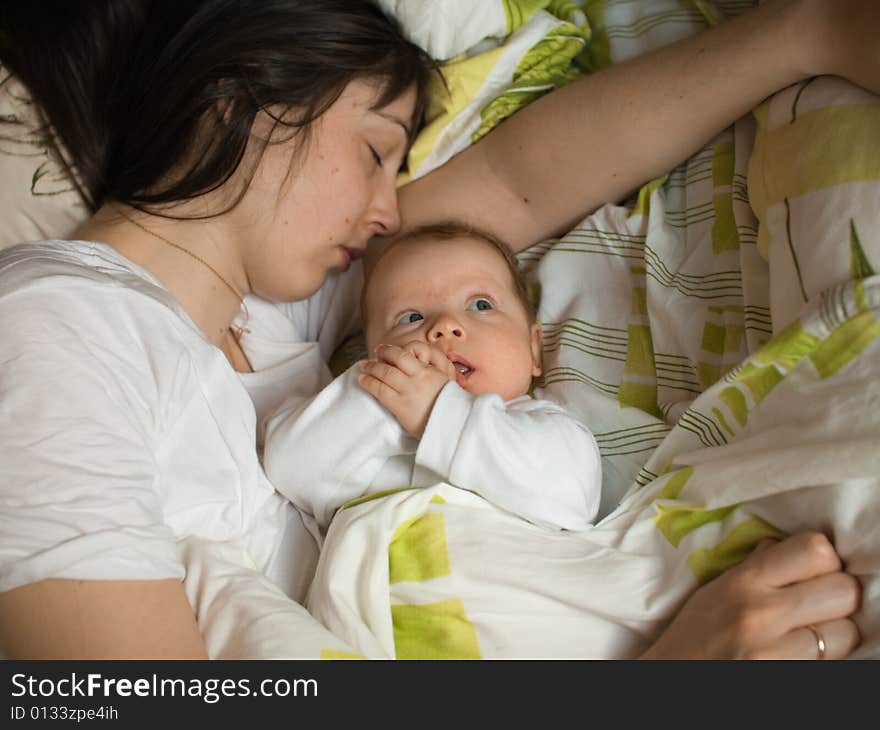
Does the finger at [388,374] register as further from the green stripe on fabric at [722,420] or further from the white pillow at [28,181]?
the white pillow at [28,181]

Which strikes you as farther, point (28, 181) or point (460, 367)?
point (28, 181)

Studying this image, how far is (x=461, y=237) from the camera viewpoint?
131 cm

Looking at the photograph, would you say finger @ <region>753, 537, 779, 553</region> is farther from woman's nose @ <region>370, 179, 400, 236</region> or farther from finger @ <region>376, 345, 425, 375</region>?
woman's nose @ <region>370, 179, 400, 236</region>

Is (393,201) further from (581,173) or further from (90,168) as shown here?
(90,168)

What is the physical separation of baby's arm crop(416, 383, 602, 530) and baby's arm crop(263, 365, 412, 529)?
3.1 inches

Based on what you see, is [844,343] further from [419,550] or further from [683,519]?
[419,550]

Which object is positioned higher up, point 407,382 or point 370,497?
point 407,382

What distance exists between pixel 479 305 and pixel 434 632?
46cm

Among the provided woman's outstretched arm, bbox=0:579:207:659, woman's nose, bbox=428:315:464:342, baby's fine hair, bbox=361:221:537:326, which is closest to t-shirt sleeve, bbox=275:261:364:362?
baby's fine hair, bbox=361:221:537:326

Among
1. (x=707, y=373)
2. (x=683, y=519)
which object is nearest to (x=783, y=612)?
(x=683, y=519)

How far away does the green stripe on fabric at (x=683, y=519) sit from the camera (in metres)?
1.00

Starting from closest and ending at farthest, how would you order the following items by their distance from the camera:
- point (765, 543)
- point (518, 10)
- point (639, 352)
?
point (765, 543) → point (639, 352) → point (518, 10)

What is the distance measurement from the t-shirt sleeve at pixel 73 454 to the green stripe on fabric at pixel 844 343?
0.70m

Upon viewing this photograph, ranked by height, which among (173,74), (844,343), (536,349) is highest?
(173,74)
